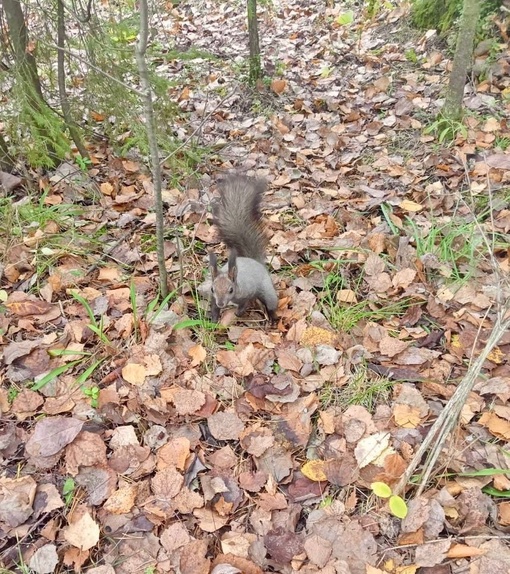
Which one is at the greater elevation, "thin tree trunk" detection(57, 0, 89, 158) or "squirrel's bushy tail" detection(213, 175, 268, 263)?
"thin tree trunk" detection(57, 0, 89, 158)

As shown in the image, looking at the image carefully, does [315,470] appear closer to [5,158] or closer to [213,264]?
[213,264]

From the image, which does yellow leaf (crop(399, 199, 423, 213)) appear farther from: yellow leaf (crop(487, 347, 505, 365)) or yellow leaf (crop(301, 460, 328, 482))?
yellow leaf (crop(301, 460, 328, 482))

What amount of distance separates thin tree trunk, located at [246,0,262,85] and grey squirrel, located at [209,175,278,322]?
2639mm

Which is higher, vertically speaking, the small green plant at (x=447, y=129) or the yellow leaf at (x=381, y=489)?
the small green plant at (x=447, y=129)

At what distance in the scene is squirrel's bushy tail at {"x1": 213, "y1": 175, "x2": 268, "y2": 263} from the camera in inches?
116

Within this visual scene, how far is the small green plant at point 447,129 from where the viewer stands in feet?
13.0

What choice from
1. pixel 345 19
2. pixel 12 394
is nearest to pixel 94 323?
pixel 12 394

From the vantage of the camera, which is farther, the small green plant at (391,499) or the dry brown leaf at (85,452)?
the dry brown leaf at (85,452)

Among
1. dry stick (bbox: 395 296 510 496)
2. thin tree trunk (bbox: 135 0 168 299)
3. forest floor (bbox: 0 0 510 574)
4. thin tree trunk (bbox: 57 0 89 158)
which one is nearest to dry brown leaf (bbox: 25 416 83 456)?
forest floor (bbox: 0 0 510 574)

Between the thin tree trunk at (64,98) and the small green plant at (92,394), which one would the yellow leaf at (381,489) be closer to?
the small green plant at (92,394)

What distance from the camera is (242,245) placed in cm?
A: 302

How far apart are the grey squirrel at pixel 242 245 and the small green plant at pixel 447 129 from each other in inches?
70.7

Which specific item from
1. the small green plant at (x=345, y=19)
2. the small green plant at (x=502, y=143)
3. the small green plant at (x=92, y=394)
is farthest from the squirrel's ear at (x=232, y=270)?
the small green plant at (x=345, y=19)

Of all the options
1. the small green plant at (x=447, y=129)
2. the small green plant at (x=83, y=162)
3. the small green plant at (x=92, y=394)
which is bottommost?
the small green plant at (x=92, y=394)
